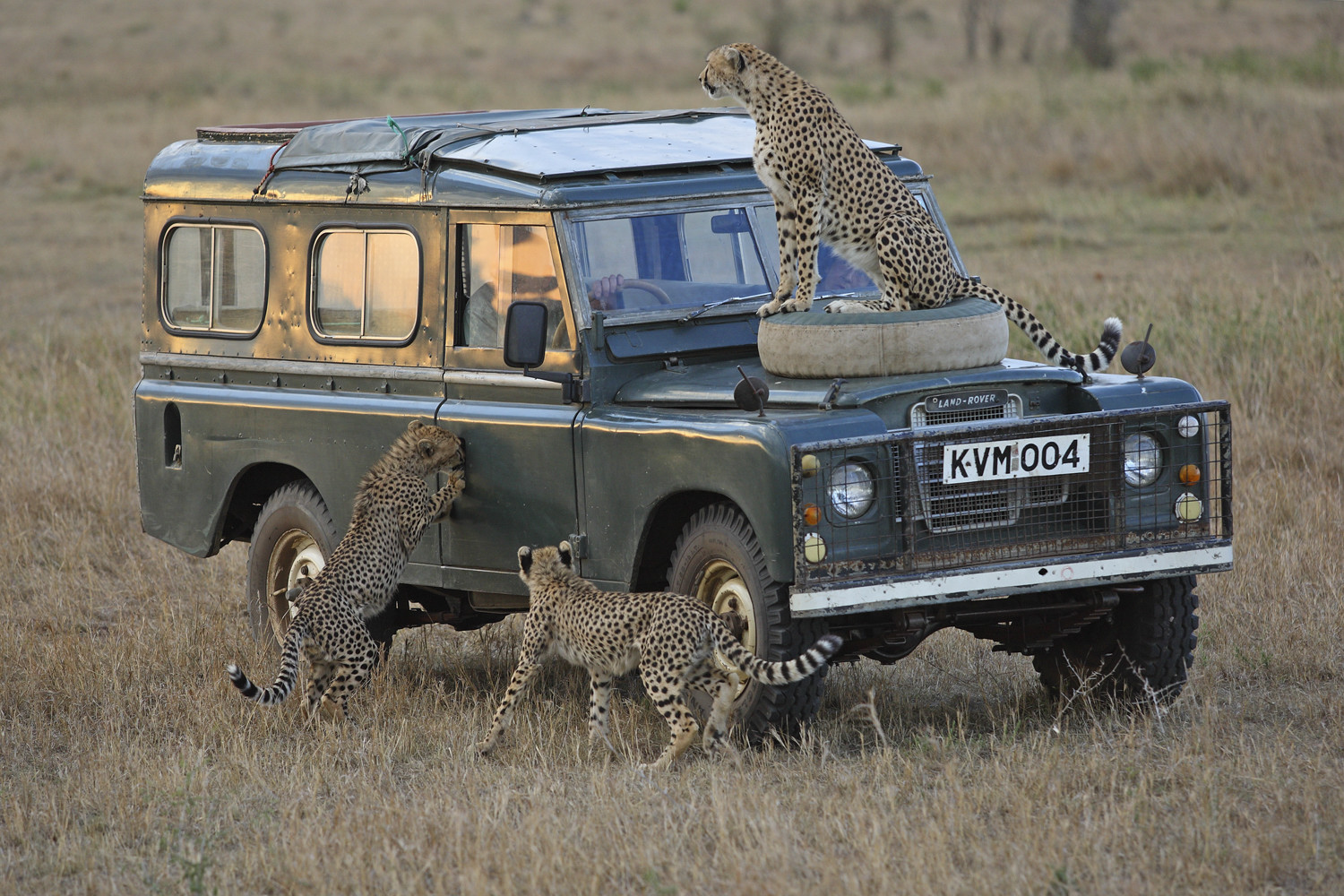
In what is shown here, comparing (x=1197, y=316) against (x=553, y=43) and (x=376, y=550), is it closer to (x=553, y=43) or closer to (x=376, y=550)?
(x=376, y=550)

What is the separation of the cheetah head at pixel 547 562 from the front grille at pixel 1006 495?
3.54 feet

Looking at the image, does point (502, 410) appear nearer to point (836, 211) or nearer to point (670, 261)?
point (670, 261)

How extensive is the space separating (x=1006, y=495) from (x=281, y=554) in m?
3.36

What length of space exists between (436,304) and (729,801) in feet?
8.06

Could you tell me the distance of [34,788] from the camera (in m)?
5.76

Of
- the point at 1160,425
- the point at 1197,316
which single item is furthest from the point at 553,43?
the point at 1160,425

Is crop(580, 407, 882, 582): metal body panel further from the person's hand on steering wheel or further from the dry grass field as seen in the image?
the dry grass field

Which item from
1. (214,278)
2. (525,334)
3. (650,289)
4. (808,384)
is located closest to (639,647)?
(808,384)

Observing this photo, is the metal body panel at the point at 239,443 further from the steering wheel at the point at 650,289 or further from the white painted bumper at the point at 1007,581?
the white painted bumper at the point at 1007,581

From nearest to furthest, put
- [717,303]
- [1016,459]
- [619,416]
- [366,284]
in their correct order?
1. [1016,459]
2. [619,416]
3. [717,303]
4. [366,284]

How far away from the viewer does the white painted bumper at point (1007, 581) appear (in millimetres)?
5305

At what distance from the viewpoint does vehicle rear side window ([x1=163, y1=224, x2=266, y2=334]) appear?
7359 millimetres

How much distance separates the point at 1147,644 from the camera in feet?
20.0

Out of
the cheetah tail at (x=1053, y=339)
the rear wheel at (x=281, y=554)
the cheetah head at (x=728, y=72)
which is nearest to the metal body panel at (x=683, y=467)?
the cheetah tail at (x=1053, y=339)
